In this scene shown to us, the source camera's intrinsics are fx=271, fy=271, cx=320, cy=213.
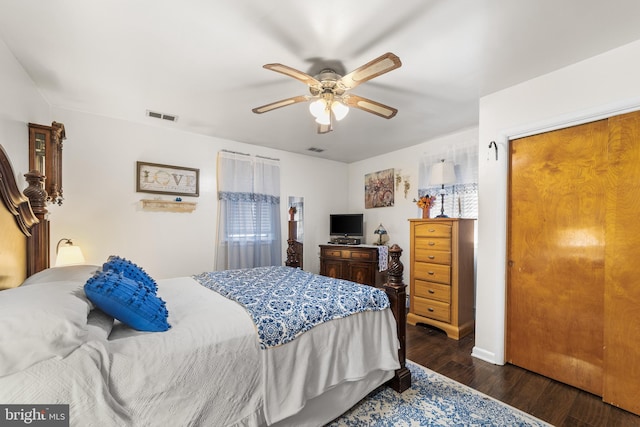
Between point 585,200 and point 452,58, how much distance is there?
1490 millimetres

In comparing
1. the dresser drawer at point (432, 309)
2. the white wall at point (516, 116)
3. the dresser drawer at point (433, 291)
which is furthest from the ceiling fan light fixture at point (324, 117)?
the dresser drawer at point (432, 309)

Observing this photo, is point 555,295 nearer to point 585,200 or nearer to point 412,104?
point 585,200

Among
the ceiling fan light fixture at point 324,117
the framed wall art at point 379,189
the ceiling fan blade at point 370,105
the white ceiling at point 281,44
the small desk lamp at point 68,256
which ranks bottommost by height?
the small desk lamp at point 68,256

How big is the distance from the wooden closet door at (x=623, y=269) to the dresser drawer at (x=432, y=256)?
4.29 feet

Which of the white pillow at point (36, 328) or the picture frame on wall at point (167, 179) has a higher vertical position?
the picture frame on wall at point (167, 179)

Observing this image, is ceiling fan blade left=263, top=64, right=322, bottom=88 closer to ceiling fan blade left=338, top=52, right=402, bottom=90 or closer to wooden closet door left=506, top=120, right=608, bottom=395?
ceiling fan blade left=338, top=52, right=402, bottom=90

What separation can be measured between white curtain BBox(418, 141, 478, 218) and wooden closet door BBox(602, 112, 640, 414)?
62.0 inches

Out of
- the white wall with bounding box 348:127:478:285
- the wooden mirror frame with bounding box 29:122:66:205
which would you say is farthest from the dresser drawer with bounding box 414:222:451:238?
the wooden mirror frame with bounding box 29:122:66:205

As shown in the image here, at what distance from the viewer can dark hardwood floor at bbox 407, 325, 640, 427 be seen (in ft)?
5.88

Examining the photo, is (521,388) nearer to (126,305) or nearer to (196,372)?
(196,372)

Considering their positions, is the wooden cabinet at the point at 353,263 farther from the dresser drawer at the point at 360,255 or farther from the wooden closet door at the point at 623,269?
the wooden closet door at the point at 623,269

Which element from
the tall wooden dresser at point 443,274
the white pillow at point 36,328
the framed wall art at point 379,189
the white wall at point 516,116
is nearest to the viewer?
the white pillow at point 36,328

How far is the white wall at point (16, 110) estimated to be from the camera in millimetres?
1822

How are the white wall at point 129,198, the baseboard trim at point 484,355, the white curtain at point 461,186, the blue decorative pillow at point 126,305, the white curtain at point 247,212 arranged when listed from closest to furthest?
the blue decorative pillow at point 126,305
the baseboard trim at point 484,355
the white wall at point 129,198
the white curtain at point 461,186
the white curtain at point 247,212
